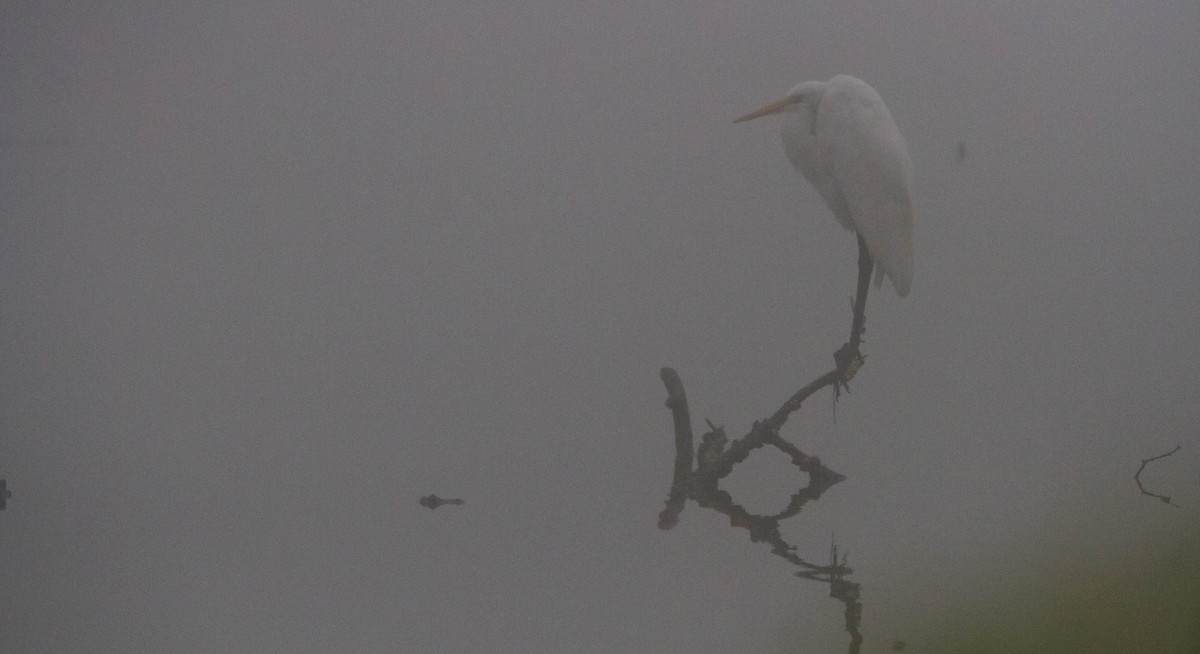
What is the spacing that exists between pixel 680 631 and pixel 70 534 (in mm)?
1030

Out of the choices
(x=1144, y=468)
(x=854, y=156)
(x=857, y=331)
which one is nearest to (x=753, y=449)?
(x=857, y=331)

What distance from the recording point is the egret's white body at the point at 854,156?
1.21 m

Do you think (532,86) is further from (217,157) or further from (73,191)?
(73,191)

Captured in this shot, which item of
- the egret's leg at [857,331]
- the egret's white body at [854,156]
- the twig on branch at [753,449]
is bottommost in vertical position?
the twig on branch at [753,449]

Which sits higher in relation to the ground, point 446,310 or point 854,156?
point 854,156

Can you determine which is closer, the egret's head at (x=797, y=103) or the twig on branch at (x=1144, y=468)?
the egret's head at (x=797, y=103)

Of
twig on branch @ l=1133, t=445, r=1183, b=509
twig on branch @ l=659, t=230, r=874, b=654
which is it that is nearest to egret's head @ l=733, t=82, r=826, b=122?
twig on branch @ l=659, t=230, r=874, b=654

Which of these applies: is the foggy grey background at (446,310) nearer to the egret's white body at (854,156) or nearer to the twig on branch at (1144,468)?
the egret's white body at (854,156)

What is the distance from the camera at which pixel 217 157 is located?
121 centimetres

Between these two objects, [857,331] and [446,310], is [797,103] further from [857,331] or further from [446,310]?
[446,310]

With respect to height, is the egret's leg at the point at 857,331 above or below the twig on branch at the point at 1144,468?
above

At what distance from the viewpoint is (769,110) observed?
122 centimetres

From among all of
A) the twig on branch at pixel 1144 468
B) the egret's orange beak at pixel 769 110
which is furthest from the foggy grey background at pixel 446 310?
the twig on branch at pixel 1144 468

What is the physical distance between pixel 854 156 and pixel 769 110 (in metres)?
0.16
